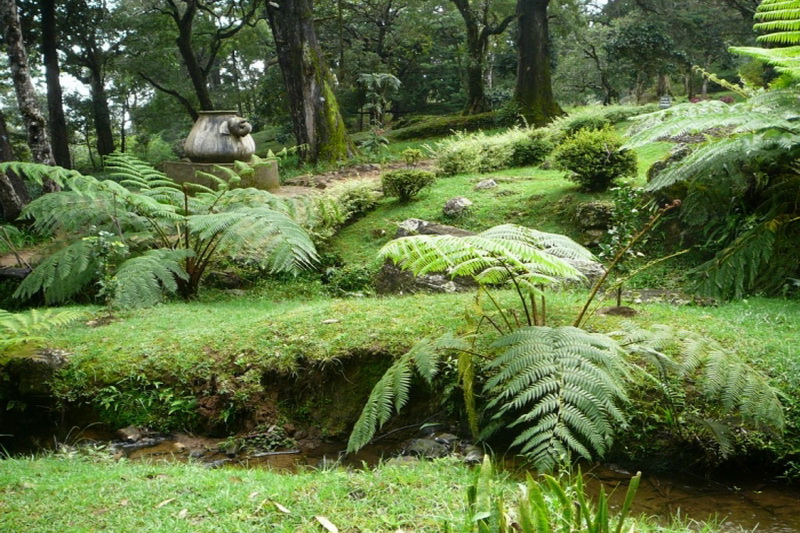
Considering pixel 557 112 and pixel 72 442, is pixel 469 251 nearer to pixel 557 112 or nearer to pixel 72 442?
pixel 72 442

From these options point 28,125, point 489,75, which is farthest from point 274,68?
point 28,125

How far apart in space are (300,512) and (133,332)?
10.9ft

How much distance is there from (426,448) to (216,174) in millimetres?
8873

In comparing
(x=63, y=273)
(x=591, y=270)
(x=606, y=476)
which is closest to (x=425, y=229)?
(x=591, y=270)

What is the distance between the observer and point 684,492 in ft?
11.1

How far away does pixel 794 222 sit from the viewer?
546 cm

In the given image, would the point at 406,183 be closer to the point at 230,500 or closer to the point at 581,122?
the point at 581,122

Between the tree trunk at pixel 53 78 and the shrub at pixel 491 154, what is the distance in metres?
12.1

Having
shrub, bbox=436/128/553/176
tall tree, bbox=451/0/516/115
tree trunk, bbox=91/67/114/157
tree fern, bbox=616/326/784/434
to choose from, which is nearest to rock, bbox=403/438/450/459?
tree fern, bbox=616/326/784/434

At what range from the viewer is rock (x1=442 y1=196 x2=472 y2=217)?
9391 mm

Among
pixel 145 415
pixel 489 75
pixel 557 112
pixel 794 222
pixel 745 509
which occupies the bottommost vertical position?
pixel 745 509

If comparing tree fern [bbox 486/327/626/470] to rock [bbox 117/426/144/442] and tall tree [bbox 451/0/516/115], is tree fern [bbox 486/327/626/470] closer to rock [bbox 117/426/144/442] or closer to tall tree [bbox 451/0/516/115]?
rock [bbox 117/426/144/442]

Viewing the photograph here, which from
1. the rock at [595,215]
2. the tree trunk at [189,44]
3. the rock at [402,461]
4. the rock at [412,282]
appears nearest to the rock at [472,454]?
the rock at [402,461]

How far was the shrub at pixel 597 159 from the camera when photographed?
8914mm
